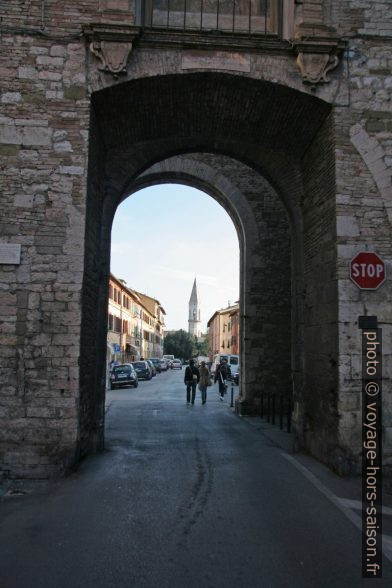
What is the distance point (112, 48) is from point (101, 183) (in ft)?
7.40

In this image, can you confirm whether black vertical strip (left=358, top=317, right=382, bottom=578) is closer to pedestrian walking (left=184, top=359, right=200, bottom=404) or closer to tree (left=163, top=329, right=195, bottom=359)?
pedestrian walking (left=184, top=359, right=200, bottom=404)

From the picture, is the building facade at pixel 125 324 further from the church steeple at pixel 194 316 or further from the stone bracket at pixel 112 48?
the church steeple at pixel 194 316

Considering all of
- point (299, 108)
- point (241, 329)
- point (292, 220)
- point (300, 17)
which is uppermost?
point (300, 17)

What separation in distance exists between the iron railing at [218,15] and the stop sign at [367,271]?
12.8 ft

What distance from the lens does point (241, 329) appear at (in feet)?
50.4

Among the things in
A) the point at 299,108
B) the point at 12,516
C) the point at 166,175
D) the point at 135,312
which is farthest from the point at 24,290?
the point at 135,312

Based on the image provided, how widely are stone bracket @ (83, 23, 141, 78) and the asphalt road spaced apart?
5.71 metres

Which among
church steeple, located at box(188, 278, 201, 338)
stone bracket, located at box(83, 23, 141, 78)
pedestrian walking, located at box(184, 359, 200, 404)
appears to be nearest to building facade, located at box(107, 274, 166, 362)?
pedestrian walking, located at box(184, 359, 200, 404)

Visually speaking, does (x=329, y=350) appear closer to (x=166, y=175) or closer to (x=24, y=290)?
(x=24, y=290)

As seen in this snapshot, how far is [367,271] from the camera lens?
287 inches

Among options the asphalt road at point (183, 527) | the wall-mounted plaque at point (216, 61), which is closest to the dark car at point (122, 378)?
the asphalt road at point (183, 527)

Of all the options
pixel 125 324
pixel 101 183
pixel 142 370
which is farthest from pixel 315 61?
pixel 125 324

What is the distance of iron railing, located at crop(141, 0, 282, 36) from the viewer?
8203 mm

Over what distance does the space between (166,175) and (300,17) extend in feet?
26.1
